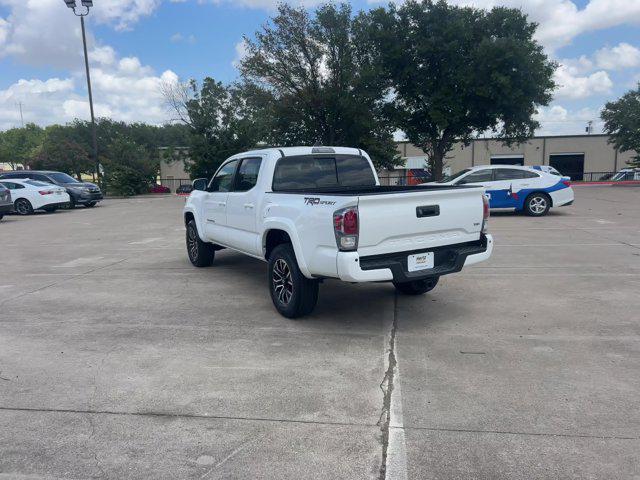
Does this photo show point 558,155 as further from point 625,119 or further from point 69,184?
point 69,184

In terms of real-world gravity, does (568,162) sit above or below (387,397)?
above

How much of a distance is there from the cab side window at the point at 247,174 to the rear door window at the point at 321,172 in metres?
0.42

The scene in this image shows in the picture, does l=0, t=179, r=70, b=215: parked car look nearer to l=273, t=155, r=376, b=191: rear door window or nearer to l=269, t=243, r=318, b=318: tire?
l=273, t=155, r=376, b=191: rear door window

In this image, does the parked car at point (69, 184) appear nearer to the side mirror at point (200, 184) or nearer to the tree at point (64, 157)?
the side mirror at point (200, 184)

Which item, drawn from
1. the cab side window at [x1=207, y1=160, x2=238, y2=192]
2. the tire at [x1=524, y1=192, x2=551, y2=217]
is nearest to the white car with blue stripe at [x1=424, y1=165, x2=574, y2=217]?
the tire at [x1=524, y1=192, x2=551, y2=217]

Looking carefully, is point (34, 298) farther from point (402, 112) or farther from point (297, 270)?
point (402, 112)

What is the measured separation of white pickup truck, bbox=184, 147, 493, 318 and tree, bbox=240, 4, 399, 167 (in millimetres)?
23752

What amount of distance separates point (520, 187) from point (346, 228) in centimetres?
1204

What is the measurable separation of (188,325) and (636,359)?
4.45m

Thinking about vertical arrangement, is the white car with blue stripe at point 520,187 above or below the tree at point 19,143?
below

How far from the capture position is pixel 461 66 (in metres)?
26.7

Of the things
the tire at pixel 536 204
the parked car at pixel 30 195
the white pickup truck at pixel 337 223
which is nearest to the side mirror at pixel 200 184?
the white pickup truck at pixel 337 223

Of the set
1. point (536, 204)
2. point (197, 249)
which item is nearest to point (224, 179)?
point (197, 249)

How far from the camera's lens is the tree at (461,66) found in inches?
1005
